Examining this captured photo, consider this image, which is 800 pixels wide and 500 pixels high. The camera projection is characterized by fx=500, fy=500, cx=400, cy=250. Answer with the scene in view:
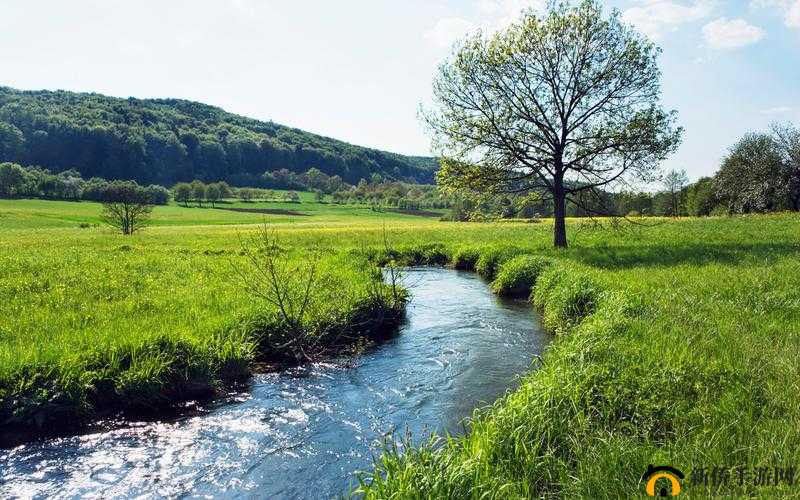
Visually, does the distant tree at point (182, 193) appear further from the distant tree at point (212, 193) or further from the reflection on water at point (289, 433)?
the reflection on water at point (289, 433)

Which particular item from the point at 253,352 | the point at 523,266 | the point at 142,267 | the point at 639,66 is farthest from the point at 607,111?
the point at 142,267

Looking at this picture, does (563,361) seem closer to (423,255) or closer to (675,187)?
(423,255)

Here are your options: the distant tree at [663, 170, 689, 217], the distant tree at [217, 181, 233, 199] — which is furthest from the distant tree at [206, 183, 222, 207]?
the distant tree at [663, 170, 689, 217]

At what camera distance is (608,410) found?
6496 mm

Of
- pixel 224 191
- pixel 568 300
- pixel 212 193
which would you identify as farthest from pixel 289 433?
pixel 224 191

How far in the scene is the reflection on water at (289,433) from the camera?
6604mm

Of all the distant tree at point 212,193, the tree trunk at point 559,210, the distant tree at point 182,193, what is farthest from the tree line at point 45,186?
the tree trunk at point 559,210

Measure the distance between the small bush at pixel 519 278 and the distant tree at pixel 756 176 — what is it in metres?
53.5

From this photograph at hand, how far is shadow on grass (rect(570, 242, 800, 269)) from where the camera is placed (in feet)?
60.5

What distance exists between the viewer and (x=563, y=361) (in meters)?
8.59

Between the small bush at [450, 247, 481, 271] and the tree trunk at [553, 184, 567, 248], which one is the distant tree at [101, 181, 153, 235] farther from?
the tree trunk at [553, 184, 567, 248]

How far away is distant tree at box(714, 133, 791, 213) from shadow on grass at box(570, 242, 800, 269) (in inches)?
1801

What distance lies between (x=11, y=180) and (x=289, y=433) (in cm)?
13453

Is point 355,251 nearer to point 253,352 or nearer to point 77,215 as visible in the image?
point 253,352
